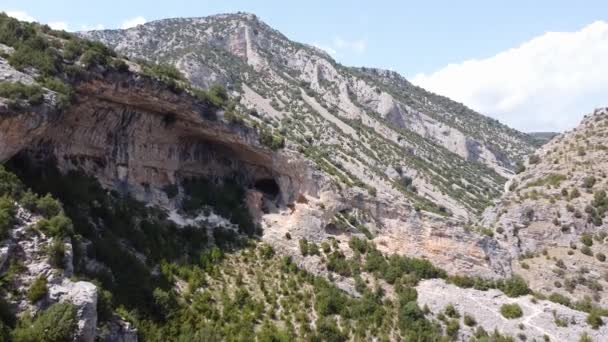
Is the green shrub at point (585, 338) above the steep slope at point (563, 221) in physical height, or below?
below

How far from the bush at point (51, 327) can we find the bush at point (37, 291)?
0.67 meters

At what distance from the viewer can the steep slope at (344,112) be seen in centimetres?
7700

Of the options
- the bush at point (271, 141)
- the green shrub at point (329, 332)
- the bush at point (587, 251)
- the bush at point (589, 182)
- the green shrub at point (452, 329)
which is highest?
the bush at point (589, 182)

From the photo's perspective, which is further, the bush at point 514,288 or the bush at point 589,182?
the bush at point 589,182

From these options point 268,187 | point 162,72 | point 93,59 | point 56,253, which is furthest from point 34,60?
point 268,187

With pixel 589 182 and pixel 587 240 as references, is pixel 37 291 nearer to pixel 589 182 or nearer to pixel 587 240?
pixel 587 240

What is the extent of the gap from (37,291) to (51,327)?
1.70m

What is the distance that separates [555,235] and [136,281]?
39.1 meters

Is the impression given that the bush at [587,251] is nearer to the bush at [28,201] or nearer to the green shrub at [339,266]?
the green shrub at [339,266]

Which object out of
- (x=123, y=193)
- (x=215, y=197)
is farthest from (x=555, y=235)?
(x=123, y=193)

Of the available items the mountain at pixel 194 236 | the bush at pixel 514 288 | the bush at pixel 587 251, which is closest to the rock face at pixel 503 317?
the mountain at pixel 194 236

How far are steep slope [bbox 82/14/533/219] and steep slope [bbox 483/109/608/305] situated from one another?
14.5 m

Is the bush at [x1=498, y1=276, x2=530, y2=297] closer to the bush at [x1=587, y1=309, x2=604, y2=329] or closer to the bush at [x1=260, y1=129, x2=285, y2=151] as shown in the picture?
the bush at [x1=587, y1=309, x2=604, y2=329]

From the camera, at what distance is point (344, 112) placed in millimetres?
98688
